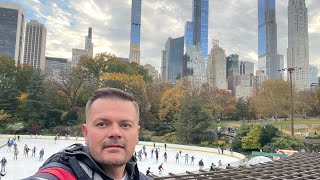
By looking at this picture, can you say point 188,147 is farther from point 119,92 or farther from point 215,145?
→ point 119,92

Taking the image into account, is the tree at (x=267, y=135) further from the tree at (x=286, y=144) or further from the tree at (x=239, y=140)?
the tree at (x=286, y=144)

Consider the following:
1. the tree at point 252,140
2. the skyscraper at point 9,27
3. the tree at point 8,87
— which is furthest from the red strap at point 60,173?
the skyscraper at point 9,27

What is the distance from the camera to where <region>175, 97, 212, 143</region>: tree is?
3916 centimetres

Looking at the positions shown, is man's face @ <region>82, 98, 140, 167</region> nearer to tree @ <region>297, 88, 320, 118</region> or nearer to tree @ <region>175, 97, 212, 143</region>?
tree @ <region>175, 97, 212, 143</region>

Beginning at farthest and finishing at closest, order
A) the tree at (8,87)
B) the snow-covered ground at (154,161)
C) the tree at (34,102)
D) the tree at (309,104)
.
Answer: the tree at (309,104) < the tree at (8,87) < the tree at (34,102) < the snow-covered ground at (154,161)

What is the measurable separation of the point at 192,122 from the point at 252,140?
29.3 feet

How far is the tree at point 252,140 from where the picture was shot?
107 ft

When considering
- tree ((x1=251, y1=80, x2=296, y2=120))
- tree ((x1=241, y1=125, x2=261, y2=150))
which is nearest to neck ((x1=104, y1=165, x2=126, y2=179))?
tree ((x1=241, y1=125, x2=261, y2=150))

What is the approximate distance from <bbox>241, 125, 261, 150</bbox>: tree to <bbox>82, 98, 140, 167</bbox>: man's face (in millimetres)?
32800

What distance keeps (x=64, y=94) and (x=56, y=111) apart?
21.1ft

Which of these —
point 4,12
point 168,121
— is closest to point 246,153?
point 168,121

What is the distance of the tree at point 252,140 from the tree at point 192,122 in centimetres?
713

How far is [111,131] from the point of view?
1.55m

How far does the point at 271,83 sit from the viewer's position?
60375 millimetres
